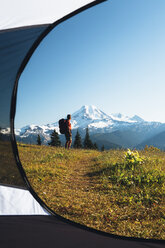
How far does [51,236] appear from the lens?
6.50 ft

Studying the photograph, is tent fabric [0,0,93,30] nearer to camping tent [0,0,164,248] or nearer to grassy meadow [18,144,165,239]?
camping tent [0,0,164,248]

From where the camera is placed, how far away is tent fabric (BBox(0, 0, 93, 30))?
239 cm

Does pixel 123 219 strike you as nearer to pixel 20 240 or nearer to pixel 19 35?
pixel 20 240

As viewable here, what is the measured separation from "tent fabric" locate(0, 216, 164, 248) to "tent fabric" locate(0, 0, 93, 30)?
2.59 metres

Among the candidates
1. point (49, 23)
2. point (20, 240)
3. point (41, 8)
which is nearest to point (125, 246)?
point (20, 240)

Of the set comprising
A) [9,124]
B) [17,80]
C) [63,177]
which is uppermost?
[17,80]

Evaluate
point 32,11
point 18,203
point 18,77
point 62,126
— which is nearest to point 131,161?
point 18,203

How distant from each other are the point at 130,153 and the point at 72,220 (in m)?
2.83

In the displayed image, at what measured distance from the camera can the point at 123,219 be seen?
2.60 metres

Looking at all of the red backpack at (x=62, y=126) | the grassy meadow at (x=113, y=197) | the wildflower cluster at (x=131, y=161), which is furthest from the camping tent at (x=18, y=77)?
the red backpack at (x=62, y=126)

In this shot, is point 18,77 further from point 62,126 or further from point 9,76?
point 62,126

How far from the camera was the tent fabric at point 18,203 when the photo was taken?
7.72 ft

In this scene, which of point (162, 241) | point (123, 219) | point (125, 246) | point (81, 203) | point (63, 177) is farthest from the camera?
point (63, 177)

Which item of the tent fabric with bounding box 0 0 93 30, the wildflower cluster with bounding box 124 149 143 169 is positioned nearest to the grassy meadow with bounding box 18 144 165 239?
the wildflower cluster with bounding box 124 149 143 169
